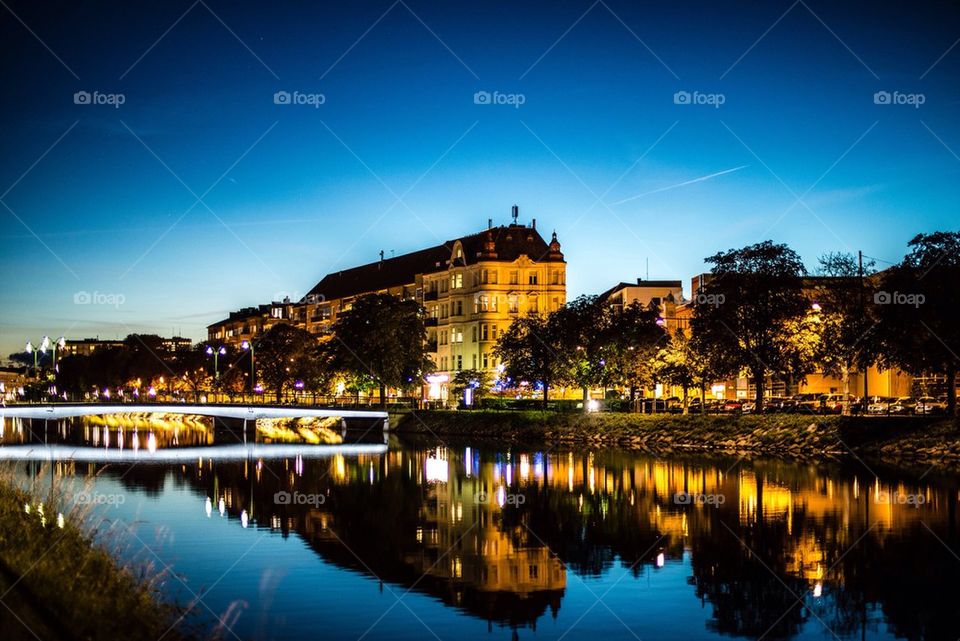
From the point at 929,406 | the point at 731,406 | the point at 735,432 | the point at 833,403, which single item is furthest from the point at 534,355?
the point at 929,406

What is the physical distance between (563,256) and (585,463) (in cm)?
6952

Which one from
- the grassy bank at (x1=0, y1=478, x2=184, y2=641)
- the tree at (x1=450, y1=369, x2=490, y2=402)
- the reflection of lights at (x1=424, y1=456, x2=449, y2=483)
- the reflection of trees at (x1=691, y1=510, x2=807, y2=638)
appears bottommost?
A: the reflection of trees at (x1=691, y1=510, x2=807, y2=638)

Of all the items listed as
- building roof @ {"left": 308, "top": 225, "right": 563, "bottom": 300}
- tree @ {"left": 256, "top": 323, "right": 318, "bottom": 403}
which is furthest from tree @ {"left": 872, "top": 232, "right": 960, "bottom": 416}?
tree @ {"left": 256, "top": 323, "right": 318, "bottom": 403}

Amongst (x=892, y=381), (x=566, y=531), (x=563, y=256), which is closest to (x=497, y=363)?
(x=563, y=256)

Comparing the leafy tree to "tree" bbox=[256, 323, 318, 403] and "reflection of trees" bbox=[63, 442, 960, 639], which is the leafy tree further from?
"tree" bbox=[256, 323, 318, 403]

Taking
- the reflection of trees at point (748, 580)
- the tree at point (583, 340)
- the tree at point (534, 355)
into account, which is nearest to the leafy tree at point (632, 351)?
the tree at point (583, 340)

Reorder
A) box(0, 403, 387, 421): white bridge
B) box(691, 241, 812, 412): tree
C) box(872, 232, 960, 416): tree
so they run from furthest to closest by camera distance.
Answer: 1. box(0, 403, 387, 421): white bridge
2. box(691, 241, 812, 412): tree
3. box(872, 232, 960, 416): tree

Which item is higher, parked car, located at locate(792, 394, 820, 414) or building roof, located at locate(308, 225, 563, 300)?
building roof, located at locate(308, 225, 563, 300)

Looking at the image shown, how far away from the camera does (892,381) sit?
108m

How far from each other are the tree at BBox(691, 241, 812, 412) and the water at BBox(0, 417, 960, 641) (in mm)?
14471

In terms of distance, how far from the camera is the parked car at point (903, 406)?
8075cm

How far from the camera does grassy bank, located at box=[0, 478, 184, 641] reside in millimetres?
18625

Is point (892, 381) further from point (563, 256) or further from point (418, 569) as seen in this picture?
point (418, 569)

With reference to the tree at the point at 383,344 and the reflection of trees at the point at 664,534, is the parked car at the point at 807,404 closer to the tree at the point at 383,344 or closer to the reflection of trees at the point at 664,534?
the reflection of trees at the point at 664,534
